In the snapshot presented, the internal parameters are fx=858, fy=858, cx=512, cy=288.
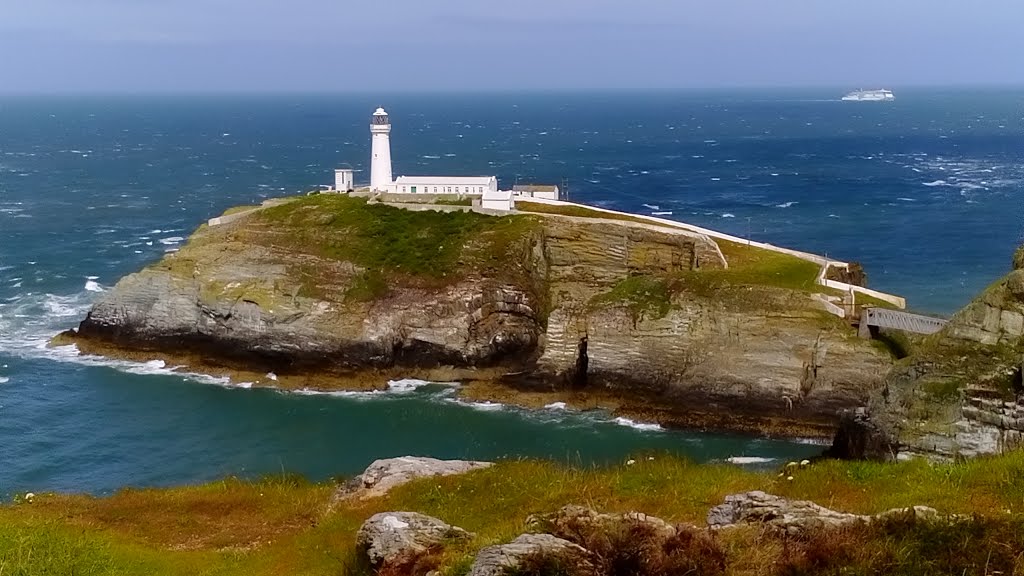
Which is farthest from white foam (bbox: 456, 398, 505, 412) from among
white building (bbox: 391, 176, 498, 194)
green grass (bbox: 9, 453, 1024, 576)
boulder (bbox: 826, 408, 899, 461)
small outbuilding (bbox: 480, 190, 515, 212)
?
white building (bbox: 391, 176, 498, 194)

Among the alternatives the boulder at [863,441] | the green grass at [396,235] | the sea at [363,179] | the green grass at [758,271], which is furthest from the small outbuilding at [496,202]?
the boulder at [863,441]

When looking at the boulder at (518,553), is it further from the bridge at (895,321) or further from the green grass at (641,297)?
the green grass at (641,297)

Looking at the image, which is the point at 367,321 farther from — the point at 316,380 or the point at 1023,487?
the point at 1023,487

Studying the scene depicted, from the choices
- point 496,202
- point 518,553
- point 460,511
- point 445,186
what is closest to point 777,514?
point 518,553

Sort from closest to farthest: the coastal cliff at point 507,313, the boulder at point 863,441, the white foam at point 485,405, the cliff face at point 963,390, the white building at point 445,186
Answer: the cliff face at point 963,390 → the boulder at point 863,441 → the coastal cliff at point 507,313 → the white foam at point 485,405 → the white building at point 445,186

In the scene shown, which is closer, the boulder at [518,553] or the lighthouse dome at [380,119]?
the boulder at [518,553]

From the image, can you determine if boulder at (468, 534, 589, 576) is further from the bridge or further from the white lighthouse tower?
the white lighthouse tower

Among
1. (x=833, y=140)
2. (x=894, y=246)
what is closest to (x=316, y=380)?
(x=894, y=246)
